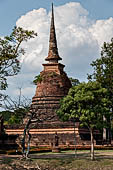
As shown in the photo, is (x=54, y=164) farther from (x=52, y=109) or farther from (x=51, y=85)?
(x=51, y=85)

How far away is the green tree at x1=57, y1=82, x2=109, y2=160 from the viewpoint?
25641 millimetres

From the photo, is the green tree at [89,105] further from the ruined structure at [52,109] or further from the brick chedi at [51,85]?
the brick chedi at [51,85]

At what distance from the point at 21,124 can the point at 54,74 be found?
914 centimetres

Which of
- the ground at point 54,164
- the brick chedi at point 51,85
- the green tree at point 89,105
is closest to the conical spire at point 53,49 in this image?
the brick chedi at point 51,85

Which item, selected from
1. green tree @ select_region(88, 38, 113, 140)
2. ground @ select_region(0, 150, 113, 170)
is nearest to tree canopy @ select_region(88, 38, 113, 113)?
green tree @ select_region(88, 38, 113, 140)

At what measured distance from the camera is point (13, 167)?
22109 mm

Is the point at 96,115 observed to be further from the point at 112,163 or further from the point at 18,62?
the point at 18,62

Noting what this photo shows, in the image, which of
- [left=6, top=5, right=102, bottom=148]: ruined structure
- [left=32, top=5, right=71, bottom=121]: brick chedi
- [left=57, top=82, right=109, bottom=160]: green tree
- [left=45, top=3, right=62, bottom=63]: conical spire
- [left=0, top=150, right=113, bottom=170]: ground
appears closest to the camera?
[left=0, top=150, right=113, bottom=170]: ground

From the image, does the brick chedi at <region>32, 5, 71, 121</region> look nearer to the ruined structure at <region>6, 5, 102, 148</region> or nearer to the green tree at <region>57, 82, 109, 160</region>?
the ruined structure at <region>6, 5, 102, 148</region>

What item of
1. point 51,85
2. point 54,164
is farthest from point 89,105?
point 51,85

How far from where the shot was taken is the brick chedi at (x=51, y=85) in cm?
4706

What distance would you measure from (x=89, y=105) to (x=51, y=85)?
903 inches

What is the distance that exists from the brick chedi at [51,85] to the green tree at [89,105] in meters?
19.5

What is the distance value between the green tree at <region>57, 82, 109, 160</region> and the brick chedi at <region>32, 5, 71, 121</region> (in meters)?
19.5
